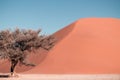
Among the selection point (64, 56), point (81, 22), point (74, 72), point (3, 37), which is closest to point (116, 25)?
point (81, 22)

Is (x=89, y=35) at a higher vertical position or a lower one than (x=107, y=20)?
lower

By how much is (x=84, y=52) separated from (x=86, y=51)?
68cm

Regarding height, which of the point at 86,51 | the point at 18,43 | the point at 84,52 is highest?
the point at 86,51

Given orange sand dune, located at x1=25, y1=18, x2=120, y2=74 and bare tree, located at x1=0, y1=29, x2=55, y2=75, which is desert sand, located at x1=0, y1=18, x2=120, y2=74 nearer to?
orange sand dune, located at x1=25, y1=18, x2=120, y2=74

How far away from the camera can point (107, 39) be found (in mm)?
70250

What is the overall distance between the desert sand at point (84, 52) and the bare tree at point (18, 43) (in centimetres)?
1708

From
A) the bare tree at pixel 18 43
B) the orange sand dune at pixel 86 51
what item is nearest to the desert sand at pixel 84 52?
the orange sand dune at pixel 86 51

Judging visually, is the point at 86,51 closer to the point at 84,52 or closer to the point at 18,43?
the point at 84,52

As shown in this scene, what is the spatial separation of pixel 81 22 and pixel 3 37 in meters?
41.7

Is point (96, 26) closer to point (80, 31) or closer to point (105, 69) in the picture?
point (80, 31)

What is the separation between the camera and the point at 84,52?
6444 cm

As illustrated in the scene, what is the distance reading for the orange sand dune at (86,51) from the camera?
58.7 meters

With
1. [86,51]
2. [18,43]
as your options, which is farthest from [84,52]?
[18,43]

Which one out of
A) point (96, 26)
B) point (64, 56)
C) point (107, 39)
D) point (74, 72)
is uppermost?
point (96, 26)
